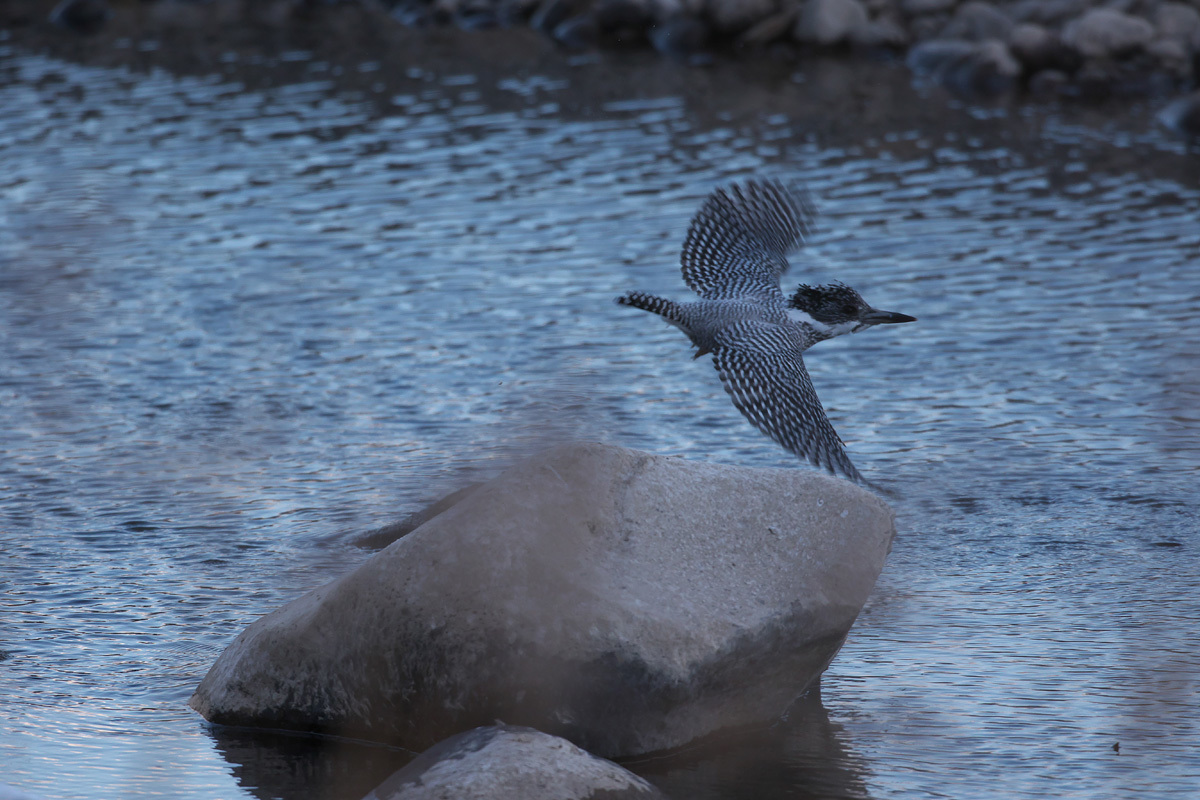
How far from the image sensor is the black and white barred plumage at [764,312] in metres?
7.28

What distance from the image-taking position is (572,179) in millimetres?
17078

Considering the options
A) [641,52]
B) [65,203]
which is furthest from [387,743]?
[641,52]

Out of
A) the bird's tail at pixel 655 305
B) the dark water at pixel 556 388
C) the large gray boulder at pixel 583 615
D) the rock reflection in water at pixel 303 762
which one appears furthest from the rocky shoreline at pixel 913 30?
the rock reflection in water at pixel 303 762

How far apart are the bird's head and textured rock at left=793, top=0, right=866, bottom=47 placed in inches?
632

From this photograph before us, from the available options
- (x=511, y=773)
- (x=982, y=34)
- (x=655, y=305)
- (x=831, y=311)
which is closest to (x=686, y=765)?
(x=511, y=773)

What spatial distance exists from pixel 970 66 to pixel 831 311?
47.2 ft

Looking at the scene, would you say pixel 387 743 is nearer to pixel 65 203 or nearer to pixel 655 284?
pixel 65 203

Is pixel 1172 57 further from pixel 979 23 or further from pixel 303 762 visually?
pixel 303 762

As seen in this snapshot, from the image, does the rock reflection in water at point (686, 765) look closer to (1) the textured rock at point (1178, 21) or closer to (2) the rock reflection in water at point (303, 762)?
(2) the rock reflection in water at point (303, 762)

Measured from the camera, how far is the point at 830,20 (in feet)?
76.7

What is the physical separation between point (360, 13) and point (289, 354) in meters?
17.4

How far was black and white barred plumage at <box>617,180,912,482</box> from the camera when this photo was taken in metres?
7.28

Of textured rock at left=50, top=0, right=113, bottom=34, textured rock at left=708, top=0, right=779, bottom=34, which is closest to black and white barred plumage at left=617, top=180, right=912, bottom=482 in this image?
textured rock at left=708, top=0, right=779, bottom=34

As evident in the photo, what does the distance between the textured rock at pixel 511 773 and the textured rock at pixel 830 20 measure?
18869 mm
